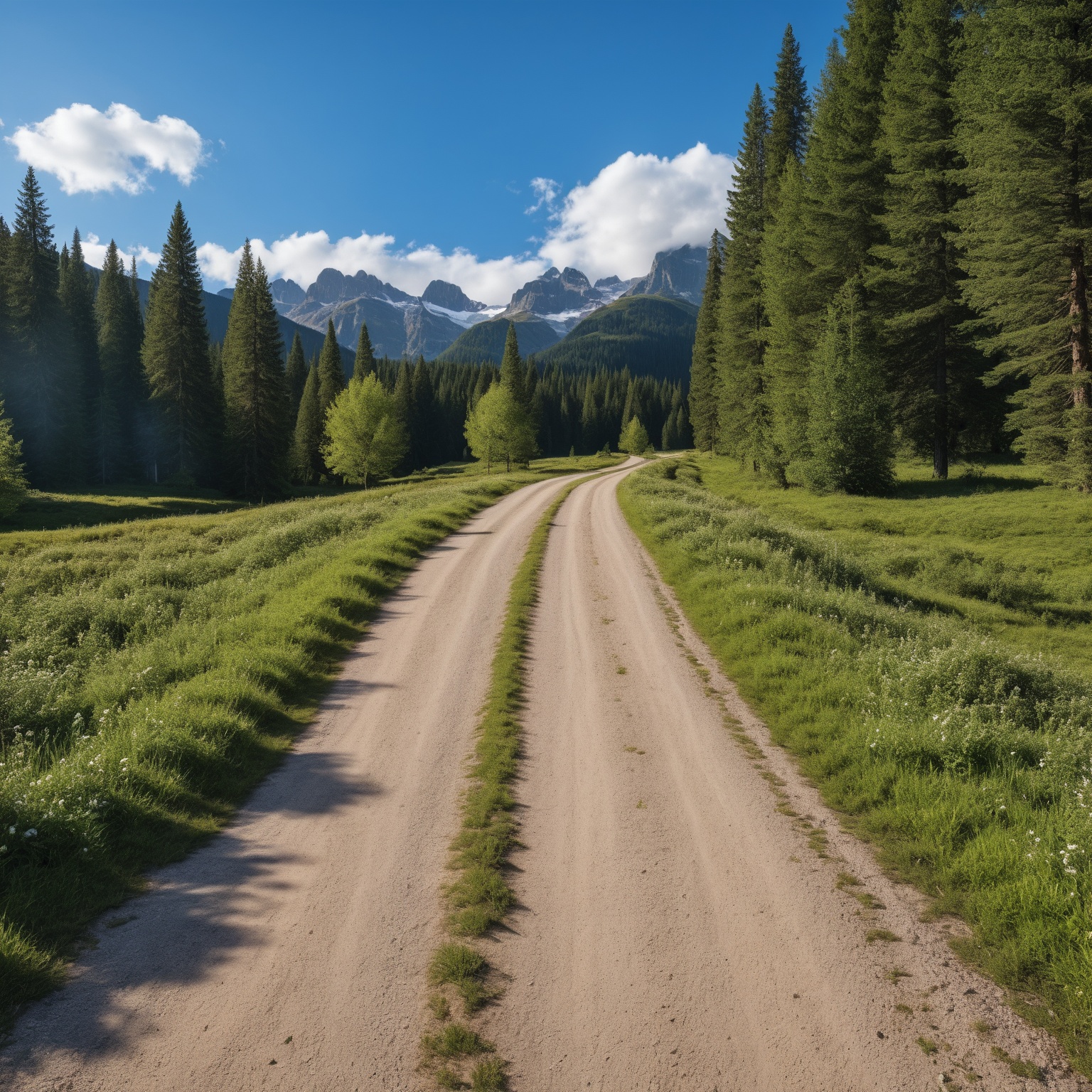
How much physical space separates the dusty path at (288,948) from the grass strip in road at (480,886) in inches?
6.7

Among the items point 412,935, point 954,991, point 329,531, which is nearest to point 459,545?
point 329,531

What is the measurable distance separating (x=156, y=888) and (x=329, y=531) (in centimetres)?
1946

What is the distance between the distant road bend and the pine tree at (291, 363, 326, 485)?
7360 cm

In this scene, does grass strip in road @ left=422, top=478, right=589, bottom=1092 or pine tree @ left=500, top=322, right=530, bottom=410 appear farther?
pine tree @ left=500, top=322, right=530, bottom=410

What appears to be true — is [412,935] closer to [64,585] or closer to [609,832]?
[609,832]

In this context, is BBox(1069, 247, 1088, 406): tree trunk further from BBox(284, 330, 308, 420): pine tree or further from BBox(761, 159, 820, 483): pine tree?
BBox(284, 330, 308, 420): pine tree

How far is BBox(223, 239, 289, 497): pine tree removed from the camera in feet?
193

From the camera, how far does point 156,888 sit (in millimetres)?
5176

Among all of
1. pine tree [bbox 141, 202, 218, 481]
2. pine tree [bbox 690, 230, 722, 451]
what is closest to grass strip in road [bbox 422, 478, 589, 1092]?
pine tree [bbox 141, 202, 218, 481]

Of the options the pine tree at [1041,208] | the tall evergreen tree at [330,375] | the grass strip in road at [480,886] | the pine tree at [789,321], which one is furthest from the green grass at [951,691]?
the tall evergreen tree at [330,375]

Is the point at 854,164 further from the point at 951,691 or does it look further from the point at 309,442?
the point at 309,442

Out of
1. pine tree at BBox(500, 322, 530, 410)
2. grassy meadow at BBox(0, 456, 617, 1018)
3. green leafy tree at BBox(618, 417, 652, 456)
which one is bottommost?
grassy meadow at BBox(0, 456, 617, 1018)

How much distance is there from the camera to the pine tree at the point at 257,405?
5884cm

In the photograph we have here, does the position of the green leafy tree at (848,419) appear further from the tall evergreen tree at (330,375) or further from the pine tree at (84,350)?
the pine tree at (84,350)
